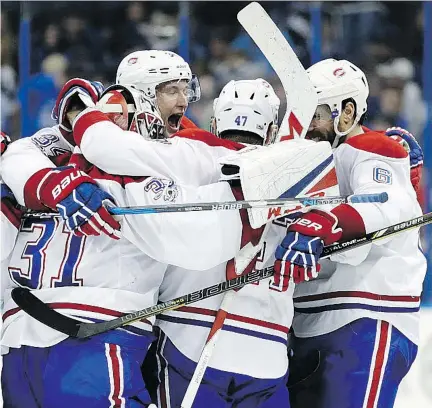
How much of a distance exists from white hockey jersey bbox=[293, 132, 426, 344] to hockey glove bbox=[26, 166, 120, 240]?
0.66 metres

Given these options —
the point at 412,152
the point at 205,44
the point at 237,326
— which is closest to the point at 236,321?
the point at 237,326

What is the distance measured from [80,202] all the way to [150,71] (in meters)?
0.64

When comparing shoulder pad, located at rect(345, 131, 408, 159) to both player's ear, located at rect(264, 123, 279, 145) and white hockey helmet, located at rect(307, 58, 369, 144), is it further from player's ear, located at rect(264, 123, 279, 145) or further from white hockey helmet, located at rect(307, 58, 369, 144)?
player's ear, located at rect(264, 123, 279, 145)

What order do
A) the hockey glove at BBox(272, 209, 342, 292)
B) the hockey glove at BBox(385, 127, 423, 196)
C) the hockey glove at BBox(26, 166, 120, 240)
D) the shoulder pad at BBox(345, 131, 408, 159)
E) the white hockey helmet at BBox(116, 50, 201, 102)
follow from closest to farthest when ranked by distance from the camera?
the hockey glove at BBox(26, 166, 120, 240) → the hockey glove at BBox(272, 209, 342, 292) → the shoulder pad at BBox(345, 131, 408, 159) → the white hockey helmet at BBox(116, 50, 201, 102) → the hockey glove at BBox(385, 127, 423, 196)

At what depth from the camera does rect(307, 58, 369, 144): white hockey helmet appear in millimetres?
2545

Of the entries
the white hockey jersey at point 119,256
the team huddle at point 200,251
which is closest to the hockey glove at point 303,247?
the team huddle at point 200,251

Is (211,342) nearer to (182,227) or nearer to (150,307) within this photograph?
(150,307)

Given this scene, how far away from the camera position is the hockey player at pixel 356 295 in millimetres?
2426

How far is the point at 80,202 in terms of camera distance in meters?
2.03

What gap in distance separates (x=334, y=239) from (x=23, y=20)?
3.21m

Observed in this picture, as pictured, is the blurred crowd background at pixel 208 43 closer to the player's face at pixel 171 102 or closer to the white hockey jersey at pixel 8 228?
the player's face at pixel 171 102

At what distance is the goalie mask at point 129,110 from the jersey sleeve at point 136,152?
0.05 metres

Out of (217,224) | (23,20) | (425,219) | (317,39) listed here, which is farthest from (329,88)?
(23,20)

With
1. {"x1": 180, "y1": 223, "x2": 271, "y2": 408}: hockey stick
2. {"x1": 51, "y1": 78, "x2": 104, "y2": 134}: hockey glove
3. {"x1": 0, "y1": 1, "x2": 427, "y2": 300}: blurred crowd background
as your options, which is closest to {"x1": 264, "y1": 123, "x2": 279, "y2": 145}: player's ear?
{"x1": 180, "y1": 223, "x2": 271, "y2": 408}: hockey stick
